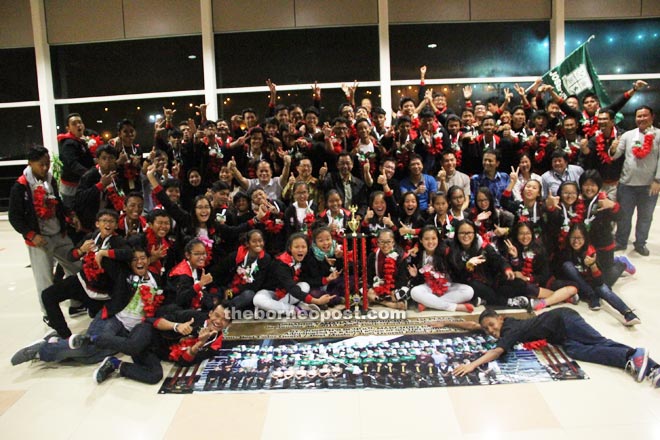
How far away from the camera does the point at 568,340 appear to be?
11.6ft

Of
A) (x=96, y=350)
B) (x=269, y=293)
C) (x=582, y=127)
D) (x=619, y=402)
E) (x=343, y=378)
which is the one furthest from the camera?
(x=582, y=127)

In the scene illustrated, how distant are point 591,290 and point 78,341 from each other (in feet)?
13.7

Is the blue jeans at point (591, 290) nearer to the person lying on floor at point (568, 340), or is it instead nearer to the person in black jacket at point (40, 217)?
the person lying on floor at point (568, 340)

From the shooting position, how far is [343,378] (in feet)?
10.8

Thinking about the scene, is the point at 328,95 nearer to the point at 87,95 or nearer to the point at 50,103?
the point at 87,95

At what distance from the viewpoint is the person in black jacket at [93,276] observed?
3.90 metres

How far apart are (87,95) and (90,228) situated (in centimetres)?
587

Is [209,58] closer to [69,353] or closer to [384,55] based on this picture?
[384,55]

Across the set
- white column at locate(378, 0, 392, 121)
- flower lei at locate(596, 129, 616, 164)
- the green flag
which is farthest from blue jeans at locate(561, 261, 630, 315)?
white column at locate(378, 0, 392, 121)

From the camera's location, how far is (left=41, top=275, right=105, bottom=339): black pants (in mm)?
3898

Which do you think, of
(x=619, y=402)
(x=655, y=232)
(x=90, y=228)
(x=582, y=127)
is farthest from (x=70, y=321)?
(x=655, y=232)

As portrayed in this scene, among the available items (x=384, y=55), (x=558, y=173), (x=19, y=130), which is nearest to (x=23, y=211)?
(x=558, y=173)

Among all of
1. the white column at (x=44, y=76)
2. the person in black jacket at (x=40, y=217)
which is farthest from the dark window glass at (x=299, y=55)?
the person in black jacket at (x=40, y=217)

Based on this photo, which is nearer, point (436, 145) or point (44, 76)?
point (436, 145)
